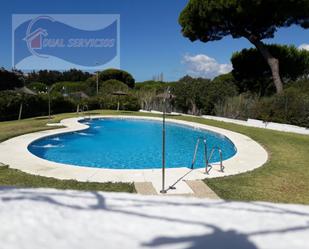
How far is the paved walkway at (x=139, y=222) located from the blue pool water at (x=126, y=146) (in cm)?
638

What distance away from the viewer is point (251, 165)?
25.3 ft

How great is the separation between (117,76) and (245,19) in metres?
25.0

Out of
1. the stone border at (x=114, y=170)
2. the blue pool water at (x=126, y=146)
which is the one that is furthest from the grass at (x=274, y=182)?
the blue pool water at (x=126, y=146)

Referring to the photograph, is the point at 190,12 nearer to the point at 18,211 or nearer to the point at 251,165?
the point at 251,165

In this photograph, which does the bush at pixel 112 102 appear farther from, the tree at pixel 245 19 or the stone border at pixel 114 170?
the stone border at pixel 114 170

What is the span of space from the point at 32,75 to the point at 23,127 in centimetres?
3600

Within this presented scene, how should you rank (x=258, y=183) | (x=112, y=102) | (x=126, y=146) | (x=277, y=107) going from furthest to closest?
1. (x=112, y=102)
2. (x=277, y=107)
3. (x=126, y=146)
4. (x=258, y=183)

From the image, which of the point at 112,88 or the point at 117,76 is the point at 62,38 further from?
the point at 117,76

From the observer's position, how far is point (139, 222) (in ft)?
8.29

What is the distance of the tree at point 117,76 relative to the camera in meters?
42.0

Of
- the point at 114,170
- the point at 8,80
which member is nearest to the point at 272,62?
the point at 114,170

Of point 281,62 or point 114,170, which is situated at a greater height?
point 281,62

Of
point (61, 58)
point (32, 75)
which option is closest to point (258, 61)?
point (61, 58)

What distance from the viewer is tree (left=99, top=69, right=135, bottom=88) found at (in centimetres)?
4197
